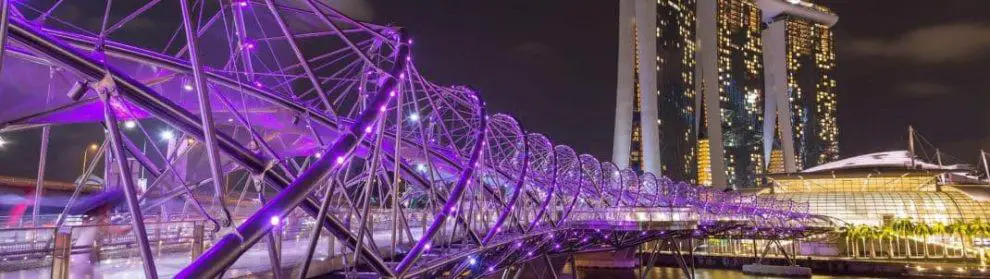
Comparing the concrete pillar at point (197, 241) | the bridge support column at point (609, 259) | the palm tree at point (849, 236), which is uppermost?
the concrete pillar at point (197, 241)

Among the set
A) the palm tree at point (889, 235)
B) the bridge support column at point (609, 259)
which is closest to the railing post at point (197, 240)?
the bridge support column at point (609, 259)

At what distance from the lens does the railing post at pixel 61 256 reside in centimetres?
1062

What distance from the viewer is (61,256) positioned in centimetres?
1070

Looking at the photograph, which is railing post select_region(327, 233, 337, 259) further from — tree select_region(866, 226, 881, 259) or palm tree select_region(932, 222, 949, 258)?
palm tree select_region(932, 222, 949, 258)

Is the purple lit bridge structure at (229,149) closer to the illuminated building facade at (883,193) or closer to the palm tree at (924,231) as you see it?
the palm tree at (924,231)

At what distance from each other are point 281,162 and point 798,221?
326ft

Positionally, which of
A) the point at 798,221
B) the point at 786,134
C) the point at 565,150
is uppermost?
the point at 786,134

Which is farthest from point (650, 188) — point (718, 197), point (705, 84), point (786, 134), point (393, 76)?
point (786, 134)

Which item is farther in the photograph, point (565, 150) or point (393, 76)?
point (565, 150)

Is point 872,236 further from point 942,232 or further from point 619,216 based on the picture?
point 619,216

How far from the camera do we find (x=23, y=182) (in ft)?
175

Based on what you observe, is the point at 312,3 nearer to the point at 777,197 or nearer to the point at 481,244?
the point at 481,244

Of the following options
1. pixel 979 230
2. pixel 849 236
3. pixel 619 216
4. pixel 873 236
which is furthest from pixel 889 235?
pixel 619 216

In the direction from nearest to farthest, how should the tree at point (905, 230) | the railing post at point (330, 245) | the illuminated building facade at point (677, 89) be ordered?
the railing post at point (330, 245) → the tree at point (905, 230) → the illuminated building facade at point (677, 89)
